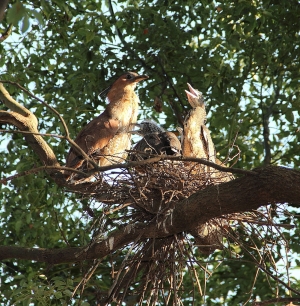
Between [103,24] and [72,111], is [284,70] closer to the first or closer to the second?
[103,24]

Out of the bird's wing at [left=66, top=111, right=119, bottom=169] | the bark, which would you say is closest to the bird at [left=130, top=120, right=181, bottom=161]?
the bird's wing at [left=66, top=111, right=119, bottom=169]

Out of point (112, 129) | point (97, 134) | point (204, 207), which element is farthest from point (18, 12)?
point (112, 129)

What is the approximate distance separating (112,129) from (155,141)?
54 centimetres

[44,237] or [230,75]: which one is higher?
[230,75]

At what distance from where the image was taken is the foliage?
754 cm

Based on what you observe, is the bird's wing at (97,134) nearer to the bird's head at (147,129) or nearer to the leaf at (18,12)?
the bird's head at (147,129)

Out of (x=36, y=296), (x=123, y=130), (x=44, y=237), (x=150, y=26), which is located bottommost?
(x=36, y=296)

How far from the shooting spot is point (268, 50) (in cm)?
805

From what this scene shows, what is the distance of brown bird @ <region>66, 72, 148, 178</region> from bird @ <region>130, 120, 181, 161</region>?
0.61 ft

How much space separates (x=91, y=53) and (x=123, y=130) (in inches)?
81.7

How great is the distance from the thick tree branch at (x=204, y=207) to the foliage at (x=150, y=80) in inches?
99.0

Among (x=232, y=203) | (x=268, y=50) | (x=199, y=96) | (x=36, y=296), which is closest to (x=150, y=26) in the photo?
(x=268, y=50)

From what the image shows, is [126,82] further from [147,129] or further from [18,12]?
[18,12]

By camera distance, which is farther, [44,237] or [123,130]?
[44,237]
